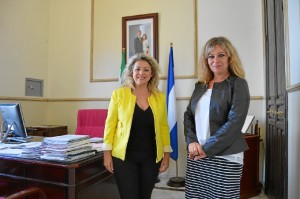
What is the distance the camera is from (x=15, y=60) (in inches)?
138

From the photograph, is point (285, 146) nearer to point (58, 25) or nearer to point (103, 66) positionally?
point (103, 66)

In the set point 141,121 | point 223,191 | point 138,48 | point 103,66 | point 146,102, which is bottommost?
point 223,191

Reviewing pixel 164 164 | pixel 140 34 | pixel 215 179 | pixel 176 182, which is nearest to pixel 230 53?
pixel 215 179

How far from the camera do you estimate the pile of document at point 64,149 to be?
148 cm

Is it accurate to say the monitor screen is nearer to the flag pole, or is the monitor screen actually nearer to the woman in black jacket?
the woman in black jacket

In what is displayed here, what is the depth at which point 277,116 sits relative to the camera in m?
A: 2.20

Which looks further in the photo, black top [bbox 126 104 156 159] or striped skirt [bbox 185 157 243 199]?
black top [bbox 126 104 156 159]

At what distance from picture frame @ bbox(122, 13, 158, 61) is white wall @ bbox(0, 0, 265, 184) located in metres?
0.09

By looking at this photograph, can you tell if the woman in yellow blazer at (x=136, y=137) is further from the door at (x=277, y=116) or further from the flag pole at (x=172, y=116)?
the flag pole at (x=172, y=116)

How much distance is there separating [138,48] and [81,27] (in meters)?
1.09

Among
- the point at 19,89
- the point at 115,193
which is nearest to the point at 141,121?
the point at 115,193

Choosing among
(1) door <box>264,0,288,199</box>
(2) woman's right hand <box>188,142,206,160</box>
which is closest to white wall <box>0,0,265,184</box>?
(1) door <box>264,0,288,199</box>

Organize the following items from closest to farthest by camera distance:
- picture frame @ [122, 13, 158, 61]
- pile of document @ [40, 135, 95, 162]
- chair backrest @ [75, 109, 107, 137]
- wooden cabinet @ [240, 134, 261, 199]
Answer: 1. pile of document @ [40, 135, 95, 162]
2. wooden cabinet @ [240, 134, 261, 199]
3. chair backrest @ [75, 109, 107, 137]
4. picture frame @ [122, 13, 158, 61]

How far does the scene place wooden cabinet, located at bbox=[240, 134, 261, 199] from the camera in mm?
2578
